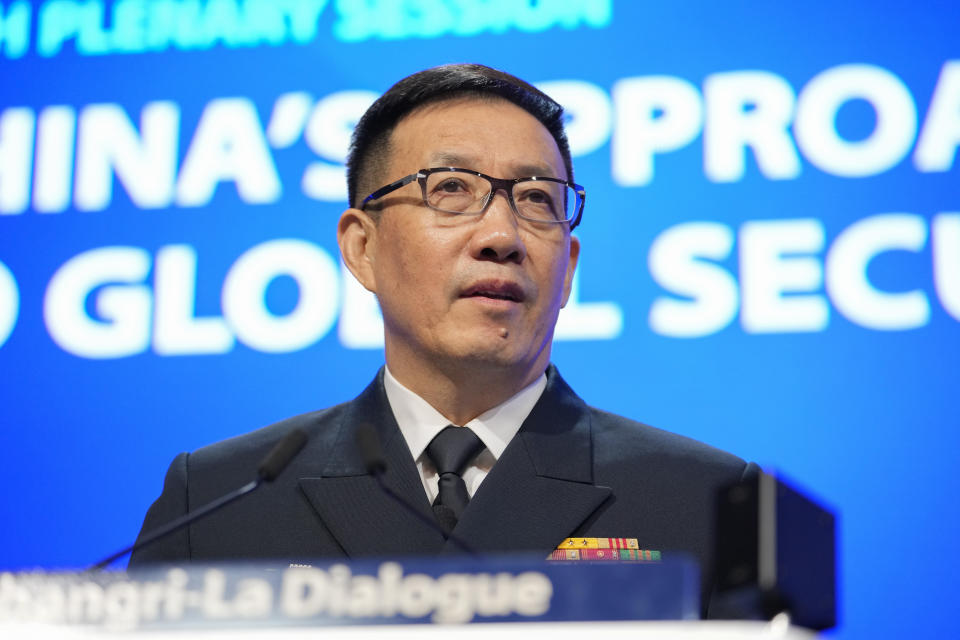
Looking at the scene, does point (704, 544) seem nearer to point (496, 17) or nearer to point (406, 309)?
point (406, 309)

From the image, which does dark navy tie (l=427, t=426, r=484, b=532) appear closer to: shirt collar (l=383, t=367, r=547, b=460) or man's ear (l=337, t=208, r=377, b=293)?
shirt collar (l=383, t=367, r=547, b=460)

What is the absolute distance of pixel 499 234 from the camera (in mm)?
1905

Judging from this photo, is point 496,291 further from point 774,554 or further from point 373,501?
point 774,554

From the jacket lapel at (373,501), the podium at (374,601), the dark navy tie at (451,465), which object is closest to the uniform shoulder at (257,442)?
the jacket lapel at (373,501)

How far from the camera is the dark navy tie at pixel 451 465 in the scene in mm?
1807

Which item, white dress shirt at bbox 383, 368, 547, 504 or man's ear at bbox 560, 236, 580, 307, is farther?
man's ear at bbox 560, 236, 580, 307

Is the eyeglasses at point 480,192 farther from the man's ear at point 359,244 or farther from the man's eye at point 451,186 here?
the man's ear at point 359,244

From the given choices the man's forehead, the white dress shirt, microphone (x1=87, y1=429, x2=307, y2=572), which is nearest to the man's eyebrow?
the man's forehead

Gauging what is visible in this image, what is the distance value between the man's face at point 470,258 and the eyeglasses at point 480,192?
2 centimetres

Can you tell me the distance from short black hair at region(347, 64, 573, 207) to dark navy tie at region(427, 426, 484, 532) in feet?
1.77

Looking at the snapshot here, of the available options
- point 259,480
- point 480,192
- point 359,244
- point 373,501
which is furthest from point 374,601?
point 359,244

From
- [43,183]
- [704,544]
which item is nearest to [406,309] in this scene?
[704,544]

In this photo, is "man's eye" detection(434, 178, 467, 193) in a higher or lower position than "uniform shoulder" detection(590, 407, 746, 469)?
higher

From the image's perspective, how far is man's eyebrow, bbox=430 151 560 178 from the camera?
1981 millimetres
